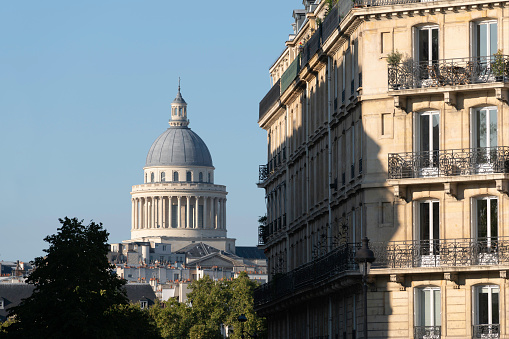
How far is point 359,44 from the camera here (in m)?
58.0

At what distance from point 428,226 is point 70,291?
15.3 metres

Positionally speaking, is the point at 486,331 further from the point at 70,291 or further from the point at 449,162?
the point at 70,291

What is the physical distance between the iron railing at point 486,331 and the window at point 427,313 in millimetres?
1428

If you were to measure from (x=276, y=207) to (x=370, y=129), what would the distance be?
28.1m

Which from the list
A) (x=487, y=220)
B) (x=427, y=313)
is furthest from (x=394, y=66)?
(x=427, y=313)

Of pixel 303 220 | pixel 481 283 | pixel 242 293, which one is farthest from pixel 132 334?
pixel 242 293

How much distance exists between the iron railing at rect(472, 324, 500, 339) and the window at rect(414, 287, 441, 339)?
1428mm

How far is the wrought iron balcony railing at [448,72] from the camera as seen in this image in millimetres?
54875

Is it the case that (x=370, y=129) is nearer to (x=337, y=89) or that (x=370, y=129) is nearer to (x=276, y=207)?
(x=337, y=89)

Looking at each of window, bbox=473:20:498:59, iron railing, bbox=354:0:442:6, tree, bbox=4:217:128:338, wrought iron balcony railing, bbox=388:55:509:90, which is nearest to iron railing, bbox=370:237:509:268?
wrought iron balcony railing, bbox=388:55:509:90

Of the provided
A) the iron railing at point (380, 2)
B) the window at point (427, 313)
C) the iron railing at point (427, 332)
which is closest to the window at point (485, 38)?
the iron railing at point (380, 2)

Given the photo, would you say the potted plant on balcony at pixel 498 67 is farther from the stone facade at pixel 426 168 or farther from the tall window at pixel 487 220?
the tall window at pixel 487 220

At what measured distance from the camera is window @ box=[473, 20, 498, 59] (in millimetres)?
55844

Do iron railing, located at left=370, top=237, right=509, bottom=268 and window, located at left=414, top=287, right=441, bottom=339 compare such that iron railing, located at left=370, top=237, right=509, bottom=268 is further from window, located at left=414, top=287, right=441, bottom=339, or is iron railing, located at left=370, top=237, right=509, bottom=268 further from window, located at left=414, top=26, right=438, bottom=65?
window, located at left=414, top=26, right=438, bottom=65
